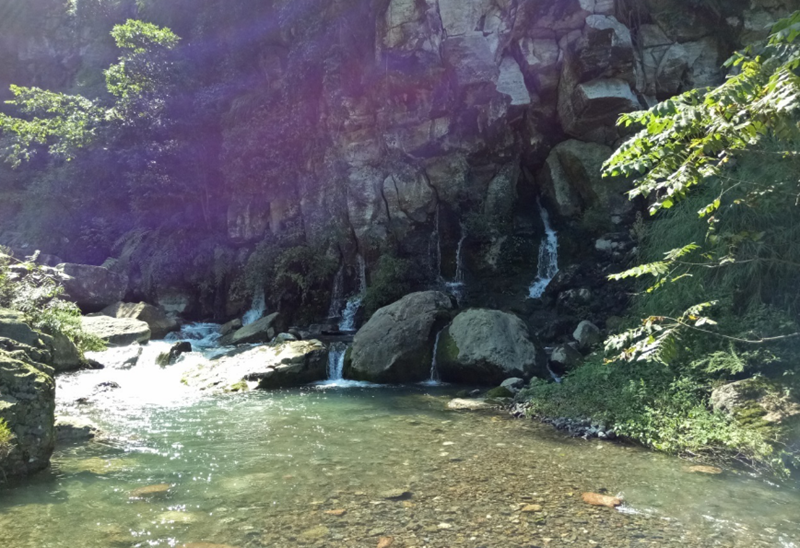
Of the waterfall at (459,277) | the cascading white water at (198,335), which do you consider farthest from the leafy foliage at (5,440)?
the waterfall at (459,277)

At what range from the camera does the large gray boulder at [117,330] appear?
42.5 ft

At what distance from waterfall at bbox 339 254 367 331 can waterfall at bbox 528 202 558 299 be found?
5.52 m

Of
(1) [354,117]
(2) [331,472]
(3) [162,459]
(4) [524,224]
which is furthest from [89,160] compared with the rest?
(2) [331,472]

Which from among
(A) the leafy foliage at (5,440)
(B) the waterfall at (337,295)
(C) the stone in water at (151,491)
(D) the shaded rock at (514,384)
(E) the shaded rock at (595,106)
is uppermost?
(E) the shaded rock at (595,106)

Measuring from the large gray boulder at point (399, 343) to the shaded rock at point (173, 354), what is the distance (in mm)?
4092

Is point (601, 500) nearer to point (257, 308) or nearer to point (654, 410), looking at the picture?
point (654, 410)

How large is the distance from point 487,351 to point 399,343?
75.3 inches

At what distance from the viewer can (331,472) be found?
4.95 meters

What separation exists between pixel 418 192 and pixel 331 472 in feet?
46.7

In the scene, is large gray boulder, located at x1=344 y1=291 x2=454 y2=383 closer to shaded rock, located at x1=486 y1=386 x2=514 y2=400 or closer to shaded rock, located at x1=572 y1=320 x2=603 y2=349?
shaded rock, located at x1=486 y1=386 x2=514 y2=400

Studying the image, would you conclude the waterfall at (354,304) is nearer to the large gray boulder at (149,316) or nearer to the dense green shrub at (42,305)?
the large gray boulder at (149,316)

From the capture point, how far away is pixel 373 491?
446 cm

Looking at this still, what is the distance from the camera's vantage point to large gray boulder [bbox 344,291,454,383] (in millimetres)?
10547

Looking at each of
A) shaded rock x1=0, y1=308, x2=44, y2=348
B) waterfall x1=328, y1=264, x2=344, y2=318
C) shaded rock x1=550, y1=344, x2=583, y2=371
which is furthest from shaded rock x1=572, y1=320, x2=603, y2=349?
shaded rock x1=0, y1=308, x2=44, y2=348
